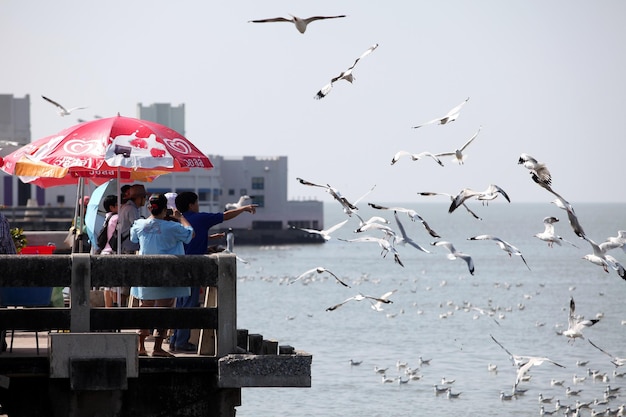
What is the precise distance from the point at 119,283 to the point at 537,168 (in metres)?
5.67

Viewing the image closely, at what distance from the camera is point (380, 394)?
33469 mm

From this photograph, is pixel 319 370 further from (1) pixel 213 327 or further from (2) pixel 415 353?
(1) pixel 213 327

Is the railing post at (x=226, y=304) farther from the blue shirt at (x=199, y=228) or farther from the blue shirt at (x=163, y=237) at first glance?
the blue shirt at (x=199, y=228)

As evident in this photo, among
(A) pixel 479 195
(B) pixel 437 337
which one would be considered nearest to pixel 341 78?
(A) pixel 479 195

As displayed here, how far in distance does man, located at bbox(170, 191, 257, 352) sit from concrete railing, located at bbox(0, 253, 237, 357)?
3.96 ft

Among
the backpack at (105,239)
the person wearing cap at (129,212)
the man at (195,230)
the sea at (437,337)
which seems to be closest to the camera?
the man at (195,230)

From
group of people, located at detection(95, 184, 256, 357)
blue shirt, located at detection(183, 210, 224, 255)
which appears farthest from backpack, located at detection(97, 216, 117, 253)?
blue shirt, located at detection(183, 210, 224, 255)

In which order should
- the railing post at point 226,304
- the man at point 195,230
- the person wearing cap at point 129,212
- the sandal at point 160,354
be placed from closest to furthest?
the railing post at point 226,304
the sandal at point 160,354
the man at point 195,230
the person wearing cap at point 129,212

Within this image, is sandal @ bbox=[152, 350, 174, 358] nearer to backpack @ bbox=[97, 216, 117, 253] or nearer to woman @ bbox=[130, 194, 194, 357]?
woman @ bbox=[130, 194, 194, 357]

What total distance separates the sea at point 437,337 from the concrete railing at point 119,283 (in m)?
4.46

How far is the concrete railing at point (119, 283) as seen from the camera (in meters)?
11.9

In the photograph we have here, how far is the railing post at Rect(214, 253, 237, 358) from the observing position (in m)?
12.0

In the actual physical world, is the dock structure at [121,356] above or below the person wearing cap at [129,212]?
below

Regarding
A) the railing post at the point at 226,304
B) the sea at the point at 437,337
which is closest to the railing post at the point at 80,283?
the railing post at the point at 226,304
